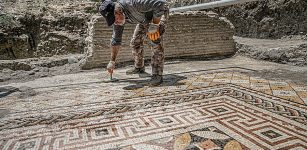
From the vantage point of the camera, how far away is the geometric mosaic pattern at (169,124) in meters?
1.55

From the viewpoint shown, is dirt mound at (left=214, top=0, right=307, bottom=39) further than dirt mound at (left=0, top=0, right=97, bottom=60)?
No

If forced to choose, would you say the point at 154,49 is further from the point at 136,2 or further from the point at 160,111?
the point at 160,111

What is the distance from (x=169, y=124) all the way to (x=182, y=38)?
11.4 feet

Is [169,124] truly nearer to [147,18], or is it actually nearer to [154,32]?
[154,32]

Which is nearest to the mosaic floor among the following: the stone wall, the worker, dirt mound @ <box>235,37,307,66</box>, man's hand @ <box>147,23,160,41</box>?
the worker

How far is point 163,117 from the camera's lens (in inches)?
77.4

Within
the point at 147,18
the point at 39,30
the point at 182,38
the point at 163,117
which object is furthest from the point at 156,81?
the point at 39,30

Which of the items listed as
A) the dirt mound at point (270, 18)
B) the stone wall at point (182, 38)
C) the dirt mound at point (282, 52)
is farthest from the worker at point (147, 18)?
the dirt mound at point (270, 18)

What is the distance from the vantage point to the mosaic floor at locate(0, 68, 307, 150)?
5.16 ft

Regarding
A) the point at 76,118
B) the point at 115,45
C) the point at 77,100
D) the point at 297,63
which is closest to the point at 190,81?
the point at 115,45

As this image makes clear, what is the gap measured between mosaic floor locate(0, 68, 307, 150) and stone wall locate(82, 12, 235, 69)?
5.37ft

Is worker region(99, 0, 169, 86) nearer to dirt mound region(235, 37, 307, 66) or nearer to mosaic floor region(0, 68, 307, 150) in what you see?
mosaic floor region(0, 68, 307, 150)

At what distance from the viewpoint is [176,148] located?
1483 millimetres

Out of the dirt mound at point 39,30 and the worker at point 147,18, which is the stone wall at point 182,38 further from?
the dirt mound at point 39,30
